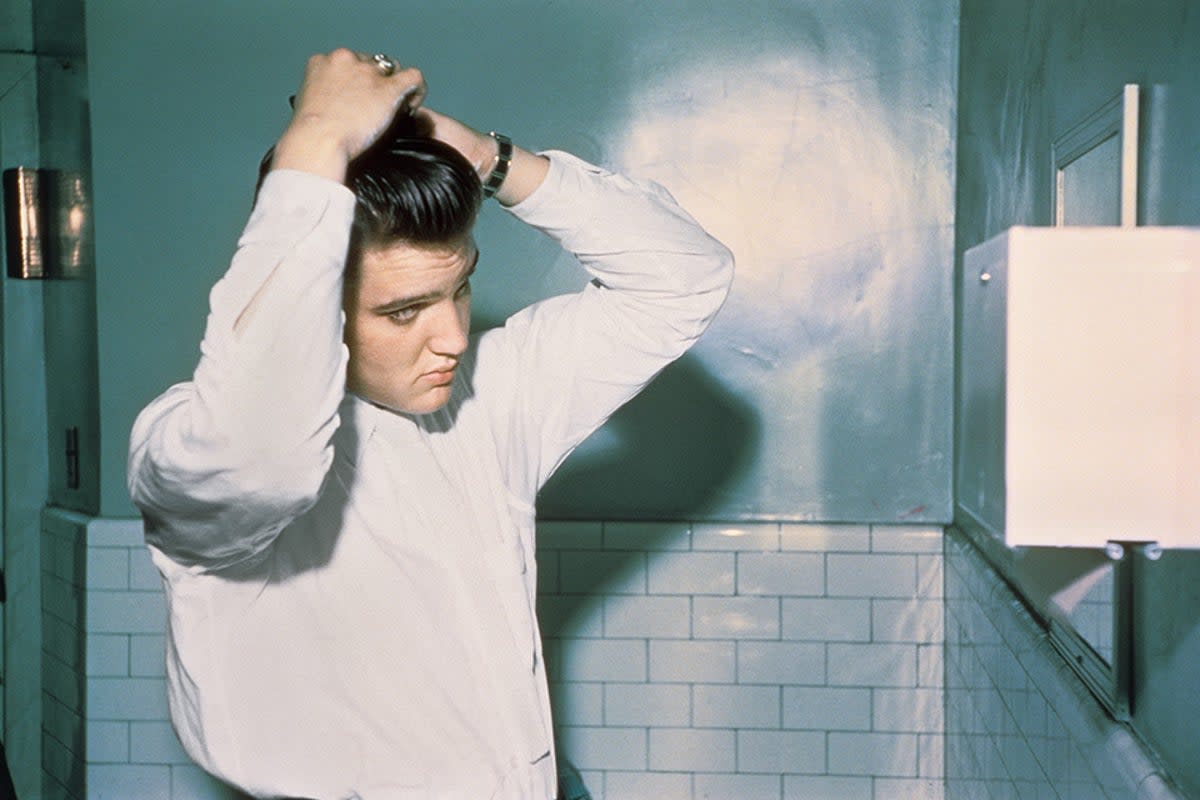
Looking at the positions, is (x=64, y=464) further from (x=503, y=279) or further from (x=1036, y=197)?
(x=1036, y=197)

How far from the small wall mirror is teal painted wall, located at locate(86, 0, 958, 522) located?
107 cm

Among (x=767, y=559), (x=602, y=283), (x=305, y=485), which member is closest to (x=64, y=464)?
(x=767, y=559)

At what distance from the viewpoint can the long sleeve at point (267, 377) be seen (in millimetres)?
1031

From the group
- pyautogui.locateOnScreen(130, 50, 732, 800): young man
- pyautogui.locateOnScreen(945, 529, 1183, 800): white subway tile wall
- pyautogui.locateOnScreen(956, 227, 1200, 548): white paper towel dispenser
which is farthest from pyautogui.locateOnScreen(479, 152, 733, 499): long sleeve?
pyautogui.locateOnScreen(945, 529, 1183, 800): white subway tile wall

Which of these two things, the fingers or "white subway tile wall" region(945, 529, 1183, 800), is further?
"white subway tile wall" region(945, 529, 1183, 800)

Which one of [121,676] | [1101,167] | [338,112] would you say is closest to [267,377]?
[338,112]

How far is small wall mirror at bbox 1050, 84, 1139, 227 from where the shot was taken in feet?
4.92

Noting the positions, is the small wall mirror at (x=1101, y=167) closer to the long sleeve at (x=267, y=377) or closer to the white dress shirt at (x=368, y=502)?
the white dress shirt at (x=368, y=502)

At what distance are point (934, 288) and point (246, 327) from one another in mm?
2351

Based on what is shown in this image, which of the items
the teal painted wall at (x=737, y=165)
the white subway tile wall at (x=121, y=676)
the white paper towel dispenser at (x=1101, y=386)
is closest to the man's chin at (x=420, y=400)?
the white paper towel dispenser at (x=1101, y=386)

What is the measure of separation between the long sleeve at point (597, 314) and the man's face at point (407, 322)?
0.68 feet

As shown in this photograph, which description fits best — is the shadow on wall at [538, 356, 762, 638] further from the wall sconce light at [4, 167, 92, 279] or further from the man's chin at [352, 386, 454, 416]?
the man's chin at [352, 386, 454, 416]

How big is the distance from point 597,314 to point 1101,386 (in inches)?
28.9

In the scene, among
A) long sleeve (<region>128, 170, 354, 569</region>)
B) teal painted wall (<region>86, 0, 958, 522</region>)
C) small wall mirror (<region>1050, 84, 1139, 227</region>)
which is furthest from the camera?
teal painted wall (<region>86, 0, 958, 522</region>)
